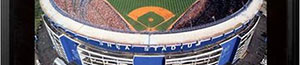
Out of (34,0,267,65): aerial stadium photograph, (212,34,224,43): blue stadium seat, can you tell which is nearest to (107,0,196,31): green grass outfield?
(34,0,267,65): aerial stadium photograph

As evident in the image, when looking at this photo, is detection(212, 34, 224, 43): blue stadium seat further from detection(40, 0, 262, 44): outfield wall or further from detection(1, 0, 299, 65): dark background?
detection(1, 0, 299, 65): dark background

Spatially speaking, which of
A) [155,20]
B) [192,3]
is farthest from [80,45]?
[192,3]
